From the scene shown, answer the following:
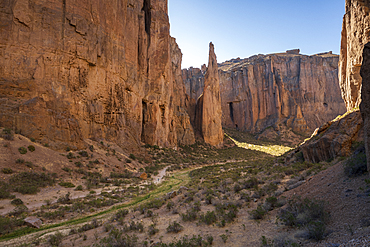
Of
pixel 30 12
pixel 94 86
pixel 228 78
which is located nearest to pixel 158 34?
pixel 94 86

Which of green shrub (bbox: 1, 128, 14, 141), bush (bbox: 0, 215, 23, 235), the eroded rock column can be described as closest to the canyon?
bush (bbox: 0, 215, 23, 235)

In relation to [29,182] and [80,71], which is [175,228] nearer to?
[29,182]

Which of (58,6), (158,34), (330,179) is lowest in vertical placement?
(330,179)

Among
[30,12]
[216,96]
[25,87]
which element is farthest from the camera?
[216,96]

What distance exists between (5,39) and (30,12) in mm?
3872

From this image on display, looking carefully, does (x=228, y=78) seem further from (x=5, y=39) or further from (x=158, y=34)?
(x=5, y=39)

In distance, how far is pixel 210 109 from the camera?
60594 mm

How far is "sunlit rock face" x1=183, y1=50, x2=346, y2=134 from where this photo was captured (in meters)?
77.5

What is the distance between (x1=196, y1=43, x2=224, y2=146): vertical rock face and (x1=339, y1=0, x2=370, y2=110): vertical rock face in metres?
42.7

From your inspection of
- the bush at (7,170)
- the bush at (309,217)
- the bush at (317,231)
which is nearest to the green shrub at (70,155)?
the bush at (7,170)

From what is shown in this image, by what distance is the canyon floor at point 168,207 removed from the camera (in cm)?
535

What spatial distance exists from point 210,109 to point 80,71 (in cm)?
4018

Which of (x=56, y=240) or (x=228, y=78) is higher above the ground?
(x=228, y=78)

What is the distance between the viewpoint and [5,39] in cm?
2083
